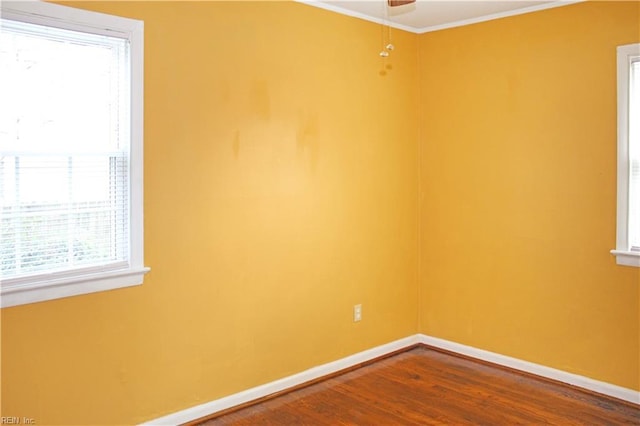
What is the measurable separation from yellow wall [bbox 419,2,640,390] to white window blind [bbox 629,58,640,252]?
101 millimetres

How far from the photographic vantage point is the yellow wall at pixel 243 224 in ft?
9.16

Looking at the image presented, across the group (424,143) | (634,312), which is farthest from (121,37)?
(634,312)

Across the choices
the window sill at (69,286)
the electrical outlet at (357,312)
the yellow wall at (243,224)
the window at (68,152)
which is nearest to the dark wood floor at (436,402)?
the yellow wall at (243,224)

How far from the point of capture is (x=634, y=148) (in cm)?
339

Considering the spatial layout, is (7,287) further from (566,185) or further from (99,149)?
(566,185)

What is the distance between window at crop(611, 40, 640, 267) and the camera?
338 centimetres

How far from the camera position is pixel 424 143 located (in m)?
4.47

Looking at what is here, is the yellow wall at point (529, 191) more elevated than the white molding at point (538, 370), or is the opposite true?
the yellow wall at point (529, 191)

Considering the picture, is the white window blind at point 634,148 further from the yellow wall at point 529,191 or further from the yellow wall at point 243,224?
the yellow wall at point 243,224

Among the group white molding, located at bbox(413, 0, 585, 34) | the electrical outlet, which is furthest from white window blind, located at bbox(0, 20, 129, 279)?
white molding, located at bbox(413, 0, 585, 34)

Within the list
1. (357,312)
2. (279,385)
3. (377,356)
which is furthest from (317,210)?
(377,356)

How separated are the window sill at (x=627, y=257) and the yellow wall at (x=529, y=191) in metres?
0.05

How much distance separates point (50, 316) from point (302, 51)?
2.14 meters

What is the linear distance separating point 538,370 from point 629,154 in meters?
1.54
